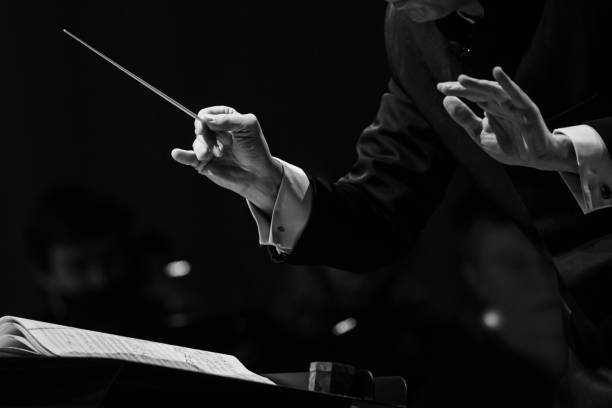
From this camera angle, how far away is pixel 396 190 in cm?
146

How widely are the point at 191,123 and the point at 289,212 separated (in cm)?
146

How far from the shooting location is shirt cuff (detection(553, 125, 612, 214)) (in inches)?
43.5

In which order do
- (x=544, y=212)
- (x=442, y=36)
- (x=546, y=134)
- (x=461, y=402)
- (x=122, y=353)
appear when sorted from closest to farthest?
1. (x=122, y=353)
2. (x=546, y=134)
3. (x=544, y=212)
4. (x=442, y=36)
5. (x=461, y=402)

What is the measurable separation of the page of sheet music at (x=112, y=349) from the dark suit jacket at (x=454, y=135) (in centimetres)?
37

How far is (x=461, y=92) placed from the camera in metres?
1.04

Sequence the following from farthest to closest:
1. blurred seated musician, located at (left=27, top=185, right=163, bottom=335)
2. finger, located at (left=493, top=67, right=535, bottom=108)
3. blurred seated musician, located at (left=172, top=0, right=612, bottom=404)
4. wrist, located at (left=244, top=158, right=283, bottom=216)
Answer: blurred seated musician, located at (left=27, top=185, right=163, bottom=335), wrist, located at (left=244, top=158, right=283, bottom=216), blurred seated musician, located at (left=172, top=0, right=612, bottom=404), finger, located at (left=493, top=67, right=535, bottom=108)

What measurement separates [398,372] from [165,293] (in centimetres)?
72

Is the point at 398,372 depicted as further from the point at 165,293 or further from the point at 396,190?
the point at 396,190

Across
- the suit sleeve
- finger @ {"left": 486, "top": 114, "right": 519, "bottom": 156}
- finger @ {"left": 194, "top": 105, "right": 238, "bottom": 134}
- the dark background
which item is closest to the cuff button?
finger @ {"left": 486, "top": 114, "right": 519, "bottom": 156}

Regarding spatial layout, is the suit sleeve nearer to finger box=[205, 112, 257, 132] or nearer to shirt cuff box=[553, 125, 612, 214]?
finger box=[205, 112, 257, 132]

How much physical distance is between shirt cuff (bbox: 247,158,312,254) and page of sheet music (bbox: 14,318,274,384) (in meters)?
0.33

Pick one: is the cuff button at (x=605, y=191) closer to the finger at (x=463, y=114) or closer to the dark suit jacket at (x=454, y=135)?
the dark suit jacket at (x=454, y=135)

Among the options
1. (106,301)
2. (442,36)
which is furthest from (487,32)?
(106,301)

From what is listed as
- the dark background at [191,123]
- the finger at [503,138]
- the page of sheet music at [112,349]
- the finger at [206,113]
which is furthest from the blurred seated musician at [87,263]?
the finger at [503,138]
